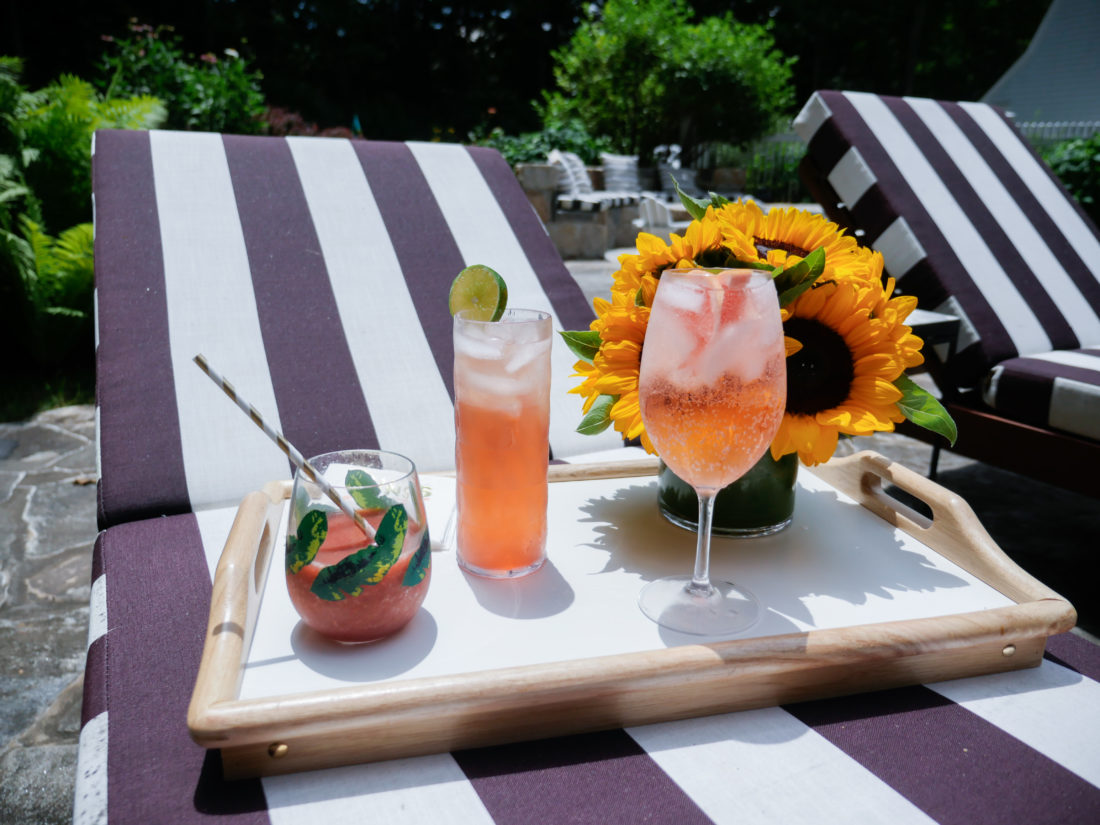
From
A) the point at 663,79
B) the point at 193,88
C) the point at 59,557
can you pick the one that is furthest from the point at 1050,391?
the point at 663,79

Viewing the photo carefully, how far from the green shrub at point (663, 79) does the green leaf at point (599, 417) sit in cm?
1200

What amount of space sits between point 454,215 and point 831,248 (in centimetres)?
117

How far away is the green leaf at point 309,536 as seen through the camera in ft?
2.24

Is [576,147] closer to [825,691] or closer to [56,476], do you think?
[56,476]

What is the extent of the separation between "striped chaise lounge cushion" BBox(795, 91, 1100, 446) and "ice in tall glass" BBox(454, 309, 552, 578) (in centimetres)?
172

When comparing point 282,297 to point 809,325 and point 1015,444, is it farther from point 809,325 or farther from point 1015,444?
point 1015,444

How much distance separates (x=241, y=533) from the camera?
2.85 ft

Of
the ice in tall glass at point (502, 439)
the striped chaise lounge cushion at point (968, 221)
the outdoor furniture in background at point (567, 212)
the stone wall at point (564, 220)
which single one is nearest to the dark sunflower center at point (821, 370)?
the ice in tall glass at point (502, 439)

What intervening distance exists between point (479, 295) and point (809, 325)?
0.41 metres

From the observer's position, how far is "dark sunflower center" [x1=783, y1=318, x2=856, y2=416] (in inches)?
35.7

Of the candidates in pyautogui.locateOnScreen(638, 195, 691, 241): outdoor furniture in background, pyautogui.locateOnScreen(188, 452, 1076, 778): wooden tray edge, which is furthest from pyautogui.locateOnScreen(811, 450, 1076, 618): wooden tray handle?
pyautogui.locateOnScreen(638, 195, 691, 241): outdoor furniture in background

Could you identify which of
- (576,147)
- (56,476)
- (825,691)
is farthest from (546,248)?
(576,147)

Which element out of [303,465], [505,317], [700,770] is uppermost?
[505,317]

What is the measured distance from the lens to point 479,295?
82 centimetres
